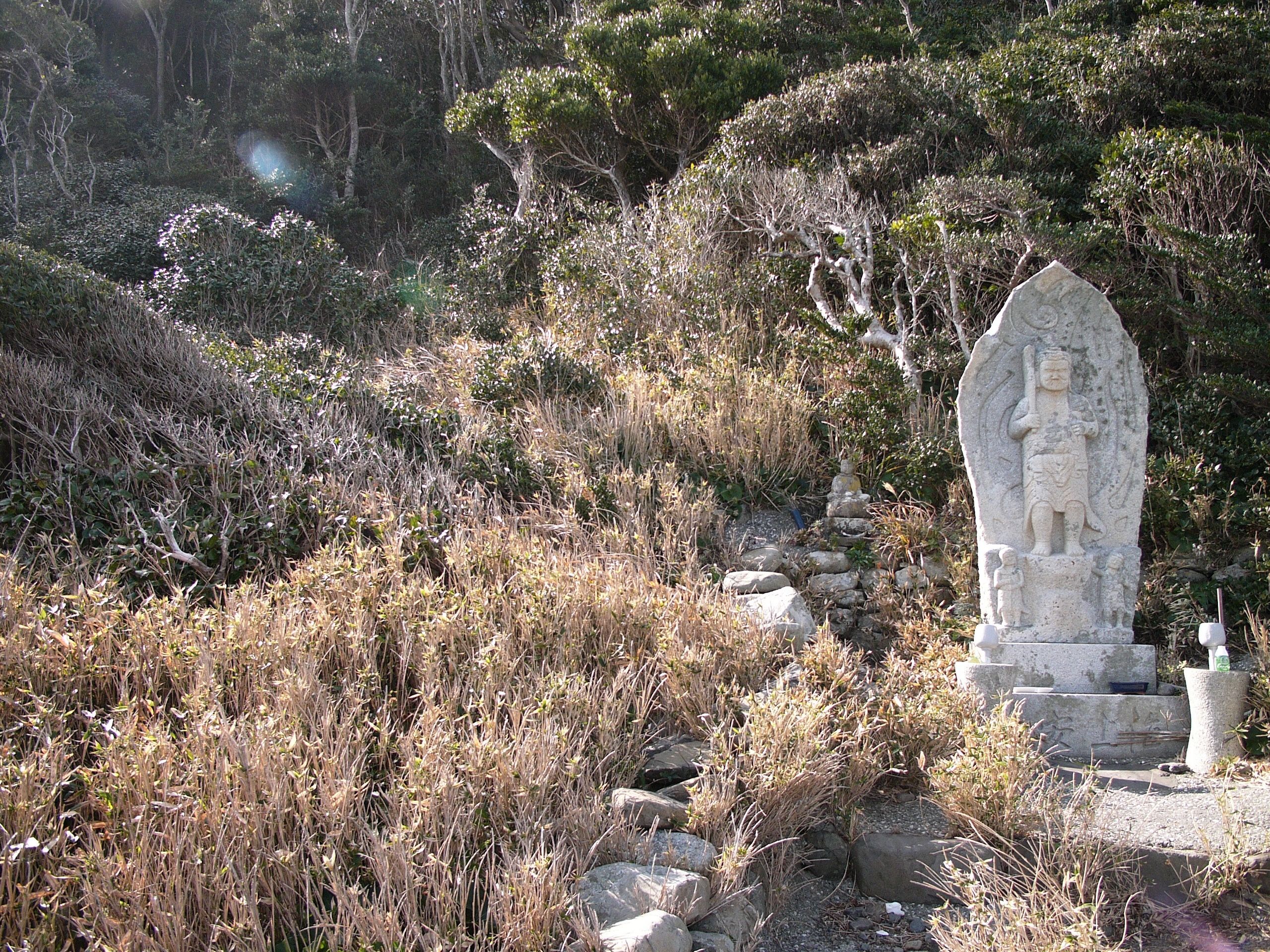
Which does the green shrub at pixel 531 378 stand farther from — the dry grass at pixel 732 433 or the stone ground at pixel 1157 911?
Result: the stone ground at pixel 1157 911

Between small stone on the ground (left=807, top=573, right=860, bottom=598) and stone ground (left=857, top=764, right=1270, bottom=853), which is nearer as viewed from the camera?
stone ground (left=857, top=764, right=1270, bottom=853)

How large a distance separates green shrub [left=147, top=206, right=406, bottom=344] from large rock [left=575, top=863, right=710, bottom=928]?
8.16 metres

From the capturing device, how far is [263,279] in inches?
400

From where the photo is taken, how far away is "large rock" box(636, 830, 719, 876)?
10.2ft

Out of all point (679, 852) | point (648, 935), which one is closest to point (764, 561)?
point (679, 852)

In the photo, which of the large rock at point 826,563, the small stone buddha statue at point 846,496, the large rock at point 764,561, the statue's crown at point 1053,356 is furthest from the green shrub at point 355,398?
the statue's crown at point 1053,356

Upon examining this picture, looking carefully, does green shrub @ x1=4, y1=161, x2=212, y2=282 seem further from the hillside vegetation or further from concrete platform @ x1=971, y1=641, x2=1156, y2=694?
concrete platform @ x1=971, y1=641, x2=1156, y2=694

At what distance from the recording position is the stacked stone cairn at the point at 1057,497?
4797mm

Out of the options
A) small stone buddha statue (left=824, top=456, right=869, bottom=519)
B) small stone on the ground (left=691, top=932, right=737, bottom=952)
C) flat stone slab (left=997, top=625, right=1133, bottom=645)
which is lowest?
small stone on the ground (left=691, top=932, right=737, bottom=952)

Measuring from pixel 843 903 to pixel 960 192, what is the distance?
621 cm

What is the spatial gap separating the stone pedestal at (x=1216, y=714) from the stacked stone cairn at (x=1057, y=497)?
30 cm

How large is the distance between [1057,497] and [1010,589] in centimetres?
58

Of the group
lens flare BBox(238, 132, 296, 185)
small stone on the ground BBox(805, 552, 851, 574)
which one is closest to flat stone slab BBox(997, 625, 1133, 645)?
small stone on the ground BBox(805, 552, 851, 574)

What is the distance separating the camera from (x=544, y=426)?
7207 mm
